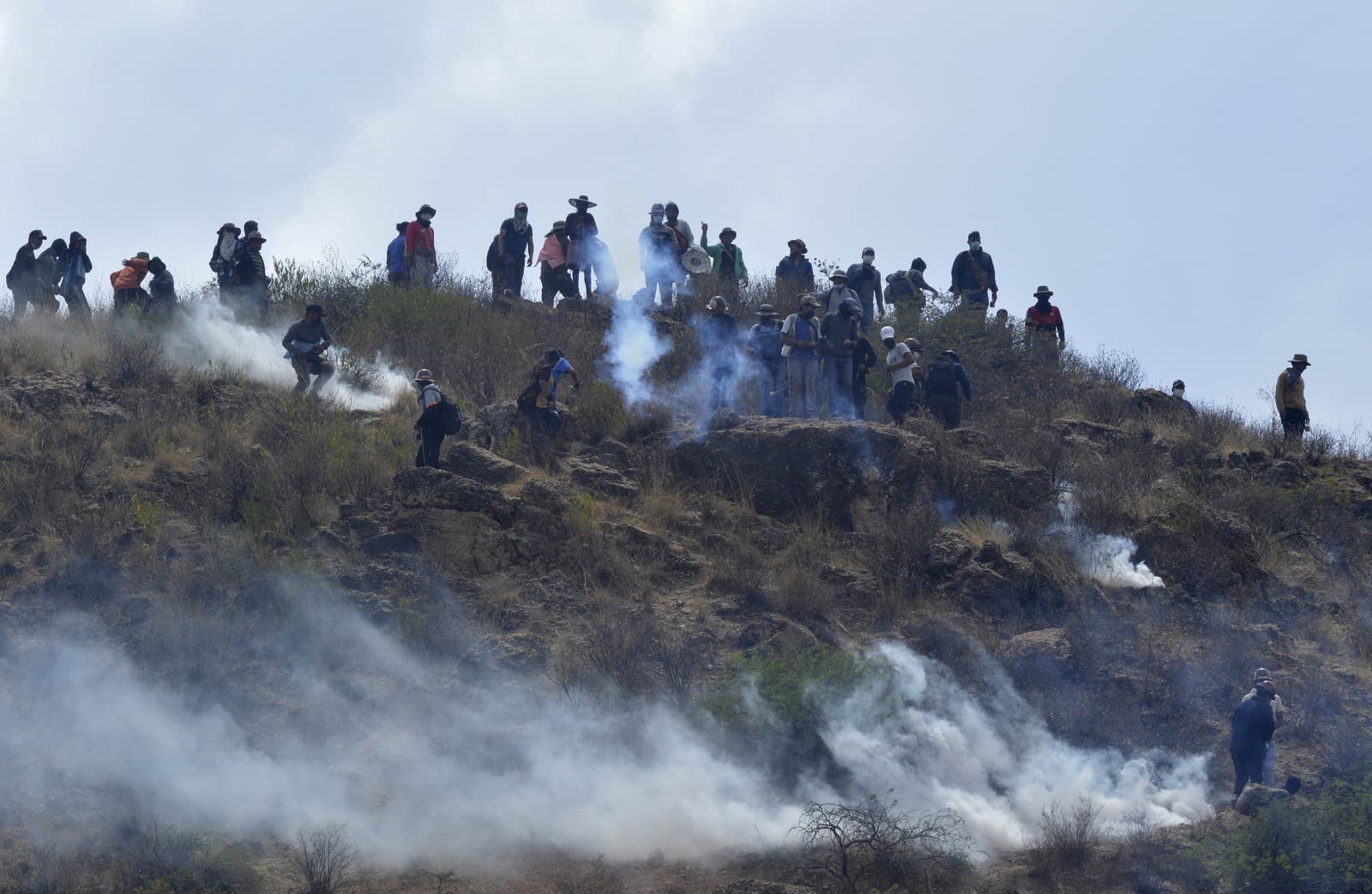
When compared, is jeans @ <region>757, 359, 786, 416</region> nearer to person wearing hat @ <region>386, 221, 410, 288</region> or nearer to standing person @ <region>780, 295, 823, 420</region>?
standing person @ <region>780, 295, 823, 420</region>

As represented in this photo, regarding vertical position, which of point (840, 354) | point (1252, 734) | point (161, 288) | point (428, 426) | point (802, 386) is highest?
point (161, 288)

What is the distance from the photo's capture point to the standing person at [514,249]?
20531mm

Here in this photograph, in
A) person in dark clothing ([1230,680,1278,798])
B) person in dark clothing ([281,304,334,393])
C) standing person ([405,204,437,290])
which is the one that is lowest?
person in dark clothing ([1230,680,1278,798])

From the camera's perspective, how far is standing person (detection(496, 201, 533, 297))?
20.5m

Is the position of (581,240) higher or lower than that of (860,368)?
higher

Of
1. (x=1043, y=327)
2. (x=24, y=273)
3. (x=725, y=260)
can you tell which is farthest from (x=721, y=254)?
(x=24, y=273)

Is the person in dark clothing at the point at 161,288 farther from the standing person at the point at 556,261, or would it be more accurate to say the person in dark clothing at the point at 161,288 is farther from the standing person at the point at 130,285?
the standing person at the point at 556,261

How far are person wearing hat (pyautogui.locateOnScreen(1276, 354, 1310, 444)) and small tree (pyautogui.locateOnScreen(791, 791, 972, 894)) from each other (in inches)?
367

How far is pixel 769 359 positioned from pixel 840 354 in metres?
0.78

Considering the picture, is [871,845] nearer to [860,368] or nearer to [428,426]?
[428,426]

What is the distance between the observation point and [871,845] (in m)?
11.0

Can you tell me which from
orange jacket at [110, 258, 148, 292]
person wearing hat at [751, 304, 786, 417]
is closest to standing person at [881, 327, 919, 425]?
person wearing hat at [751, 304, 786, 417]

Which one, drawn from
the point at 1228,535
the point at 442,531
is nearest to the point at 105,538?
the point at 442,531

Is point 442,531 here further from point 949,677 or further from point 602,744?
point 949,677
